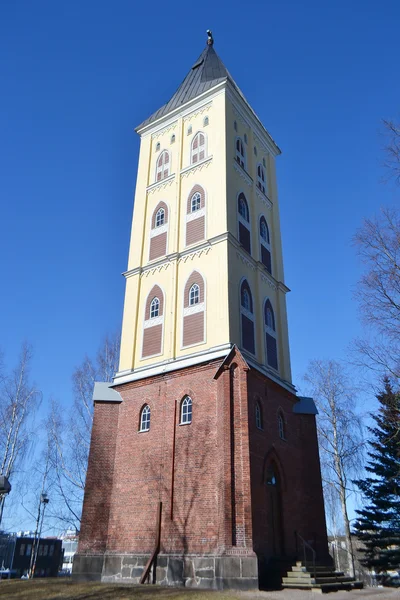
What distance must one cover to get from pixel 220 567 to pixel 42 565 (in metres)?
54.1

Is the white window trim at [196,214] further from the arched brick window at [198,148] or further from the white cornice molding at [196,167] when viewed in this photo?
the arched brick window at [198,148]

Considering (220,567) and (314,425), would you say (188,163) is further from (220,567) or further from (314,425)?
(220,567)

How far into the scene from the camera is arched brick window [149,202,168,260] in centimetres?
2495

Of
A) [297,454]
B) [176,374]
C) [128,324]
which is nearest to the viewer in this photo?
[176,374]

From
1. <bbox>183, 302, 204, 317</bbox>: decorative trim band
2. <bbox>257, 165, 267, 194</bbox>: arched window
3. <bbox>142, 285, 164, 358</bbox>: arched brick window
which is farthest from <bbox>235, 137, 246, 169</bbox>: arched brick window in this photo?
<bbox>183, 302, 204, 317</bbox>: decorative trim band

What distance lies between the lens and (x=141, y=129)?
98.2ft

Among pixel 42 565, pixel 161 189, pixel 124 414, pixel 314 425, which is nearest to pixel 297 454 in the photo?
pixel 314 425

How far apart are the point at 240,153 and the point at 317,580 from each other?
66.1ft

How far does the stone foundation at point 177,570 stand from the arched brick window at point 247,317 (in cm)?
835

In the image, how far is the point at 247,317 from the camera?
877 inches

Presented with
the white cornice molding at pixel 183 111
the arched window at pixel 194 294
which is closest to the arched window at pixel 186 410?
the arched window at pixel 194 294

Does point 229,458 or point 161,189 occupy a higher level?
point 161,189

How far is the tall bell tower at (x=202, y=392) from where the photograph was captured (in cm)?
1730

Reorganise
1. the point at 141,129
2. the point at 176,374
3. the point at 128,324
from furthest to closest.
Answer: the point at 141,129 < the point at 128,324 < the point at 176,374
